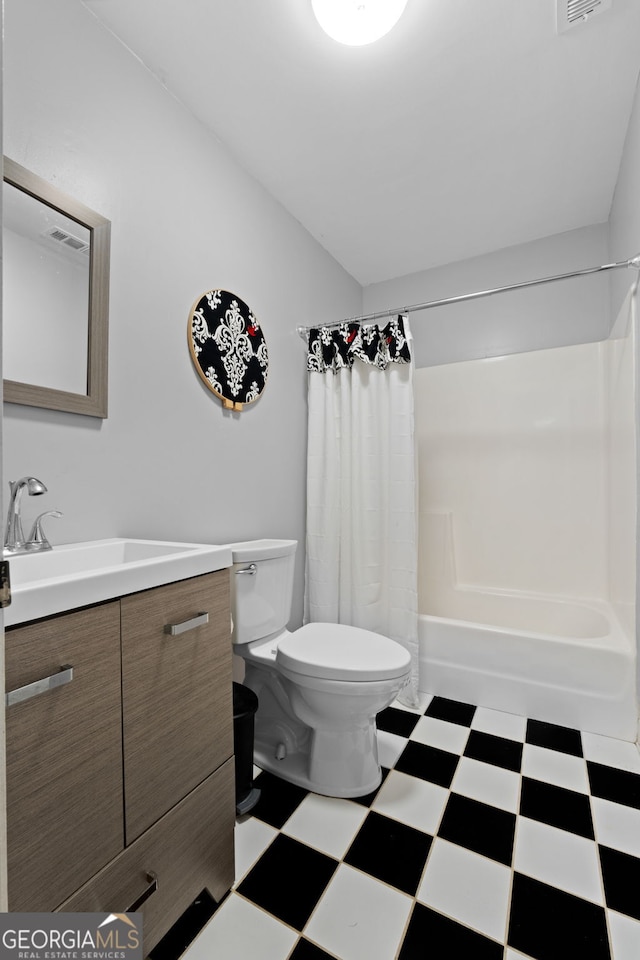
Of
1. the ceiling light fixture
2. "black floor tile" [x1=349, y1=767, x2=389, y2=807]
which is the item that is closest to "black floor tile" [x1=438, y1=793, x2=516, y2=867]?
"black floor tile" [x1=349, y1=767, x2=389, y2=807]

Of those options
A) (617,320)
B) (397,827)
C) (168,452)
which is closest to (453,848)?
(397,827)

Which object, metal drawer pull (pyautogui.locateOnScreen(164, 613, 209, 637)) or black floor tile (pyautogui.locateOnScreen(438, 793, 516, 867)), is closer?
metal drawer pull (pyautogui.locateOnScreen(164, 613, 209, 637))

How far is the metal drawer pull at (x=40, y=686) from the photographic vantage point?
677 millimetres

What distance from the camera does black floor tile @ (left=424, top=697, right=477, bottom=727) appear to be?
1.97 meters

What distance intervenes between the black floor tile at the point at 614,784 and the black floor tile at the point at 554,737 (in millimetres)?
95

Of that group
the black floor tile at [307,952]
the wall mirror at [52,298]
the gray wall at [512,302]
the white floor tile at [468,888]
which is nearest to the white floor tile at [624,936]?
the white floor tile at [468,888]

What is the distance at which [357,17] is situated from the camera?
130 cm

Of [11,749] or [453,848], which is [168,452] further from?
[453,848]

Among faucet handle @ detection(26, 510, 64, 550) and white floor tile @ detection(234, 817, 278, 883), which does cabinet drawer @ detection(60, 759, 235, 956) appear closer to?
white floor tile @ detection(234, 817, 278, 883)

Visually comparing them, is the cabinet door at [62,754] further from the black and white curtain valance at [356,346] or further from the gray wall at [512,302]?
the gray wall at [512,302]

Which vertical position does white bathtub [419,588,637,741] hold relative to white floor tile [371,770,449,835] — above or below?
above

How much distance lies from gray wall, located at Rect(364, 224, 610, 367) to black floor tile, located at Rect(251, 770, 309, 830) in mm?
2376

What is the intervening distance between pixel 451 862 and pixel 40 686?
46.8 inches

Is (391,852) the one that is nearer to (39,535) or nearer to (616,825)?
(616,825)
